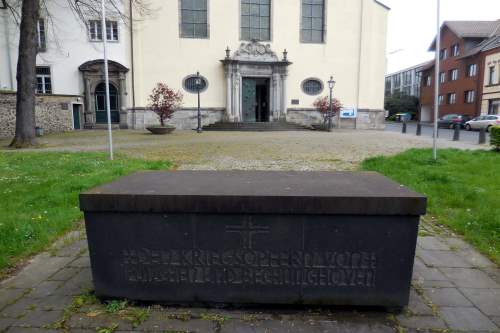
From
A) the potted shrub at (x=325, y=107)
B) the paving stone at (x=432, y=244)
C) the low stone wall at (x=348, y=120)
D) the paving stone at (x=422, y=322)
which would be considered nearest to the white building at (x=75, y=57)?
the low stone wall at (x=348, y=120)

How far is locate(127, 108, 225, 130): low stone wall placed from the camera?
29453mm

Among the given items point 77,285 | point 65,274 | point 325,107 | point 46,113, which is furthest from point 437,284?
point 46,113

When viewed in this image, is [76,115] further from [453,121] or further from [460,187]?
[453,121]

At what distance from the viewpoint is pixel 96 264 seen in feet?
9.45

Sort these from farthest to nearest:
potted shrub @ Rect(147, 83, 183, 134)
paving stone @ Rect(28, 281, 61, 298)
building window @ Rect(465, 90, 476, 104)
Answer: building window @ Rect(465, 90, 476, 104)
potted shrub @ Rect(147, 83, 183, 134)
paving stone @ Rect(28, 281, 61, 298)

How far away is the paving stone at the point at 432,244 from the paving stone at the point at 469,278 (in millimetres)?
602

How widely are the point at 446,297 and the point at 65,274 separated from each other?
3.28 metres

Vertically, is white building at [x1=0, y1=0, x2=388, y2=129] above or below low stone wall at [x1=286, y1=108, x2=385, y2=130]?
above

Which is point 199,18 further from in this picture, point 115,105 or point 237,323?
point 237,323

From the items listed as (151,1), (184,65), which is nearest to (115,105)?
(184,65)

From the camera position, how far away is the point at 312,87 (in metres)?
31.1

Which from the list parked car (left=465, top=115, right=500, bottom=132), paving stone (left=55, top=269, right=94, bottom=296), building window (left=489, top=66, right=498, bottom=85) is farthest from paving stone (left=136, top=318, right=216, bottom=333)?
building window (left=489, top=66, right=498, bottom=85)

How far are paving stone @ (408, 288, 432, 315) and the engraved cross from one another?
4.11 ft

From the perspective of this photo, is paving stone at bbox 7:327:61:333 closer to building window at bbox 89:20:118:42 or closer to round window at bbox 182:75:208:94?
round window at bbox 182:75:208:94
